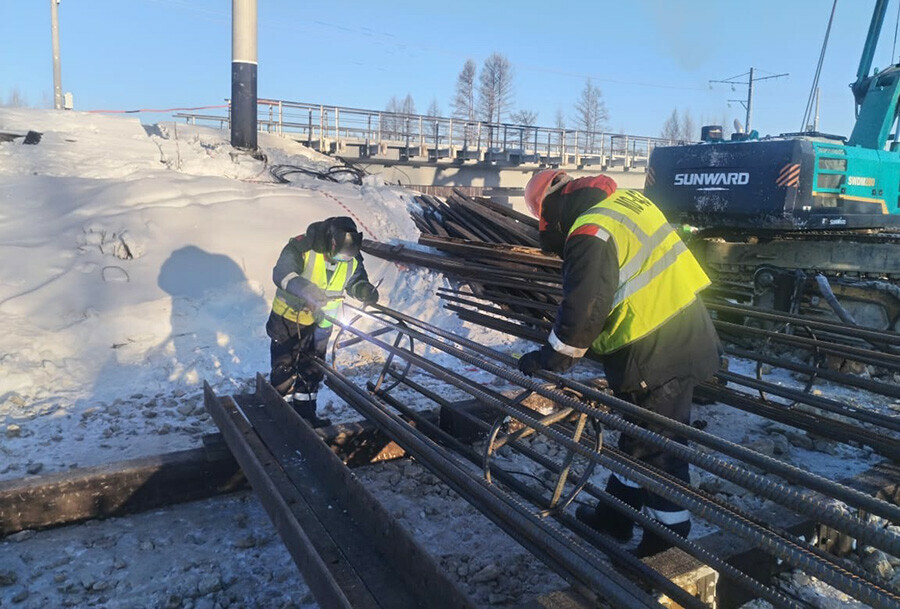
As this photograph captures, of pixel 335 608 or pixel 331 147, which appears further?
pixel 331 147

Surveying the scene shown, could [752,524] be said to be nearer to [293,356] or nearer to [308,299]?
[308,299]

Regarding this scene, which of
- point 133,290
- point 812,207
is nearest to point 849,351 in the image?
point 812,207

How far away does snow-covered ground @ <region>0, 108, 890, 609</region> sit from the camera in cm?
352

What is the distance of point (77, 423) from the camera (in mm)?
5410

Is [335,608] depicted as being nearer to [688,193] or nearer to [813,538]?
[813,538]

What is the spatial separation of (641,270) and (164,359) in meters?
5.37

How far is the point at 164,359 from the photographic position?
22.1ft

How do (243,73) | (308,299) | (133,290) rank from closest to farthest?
(308,299)
(133,290)
(243,73)

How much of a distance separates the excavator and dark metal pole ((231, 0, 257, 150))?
962 centimetres

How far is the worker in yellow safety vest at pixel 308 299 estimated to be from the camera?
5.04 m

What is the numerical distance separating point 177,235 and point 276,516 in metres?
6.57

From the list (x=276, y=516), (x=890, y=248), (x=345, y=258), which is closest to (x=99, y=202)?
(x=345, y=258)

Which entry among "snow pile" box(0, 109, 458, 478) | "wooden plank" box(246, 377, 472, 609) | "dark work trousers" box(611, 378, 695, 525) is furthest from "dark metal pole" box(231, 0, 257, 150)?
"dark work trousers" box(611, 378, 695, 525)

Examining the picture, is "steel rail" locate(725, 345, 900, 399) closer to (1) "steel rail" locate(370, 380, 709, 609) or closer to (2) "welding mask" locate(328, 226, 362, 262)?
(1) "steel rail" locate(370, 380, 709, 609)
